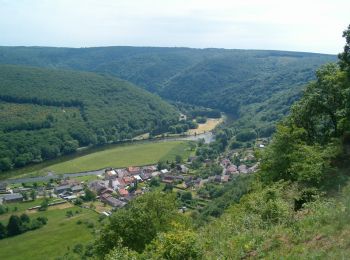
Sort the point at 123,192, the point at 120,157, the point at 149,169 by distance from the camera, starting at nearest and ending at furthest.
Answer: the point at 123,192
the point at 149,169
the point at 120,157

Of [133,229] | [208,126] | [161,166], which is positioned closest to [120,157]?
[161,166]

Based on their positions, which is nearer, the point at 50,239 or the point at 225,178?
the point at 50,239

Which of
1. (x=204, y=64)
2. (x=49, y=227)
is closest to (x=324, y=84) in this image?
(x=49, y=227)

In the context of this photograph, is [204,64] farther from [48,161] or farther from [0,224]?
[0,224]

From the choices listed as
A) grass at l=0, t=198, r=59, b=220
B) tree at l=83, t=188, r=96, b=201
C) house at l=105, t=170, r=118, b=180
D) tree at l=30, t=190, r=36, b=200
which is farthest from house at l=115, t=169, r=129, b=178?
tree at l=30, t=190, r=36, b=200

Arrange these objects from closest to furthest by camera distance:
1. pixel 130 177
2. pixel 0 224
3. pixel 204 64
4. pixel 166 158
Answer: pixel 0 224
pixel 130 177
pixel 166 158
pixel 204 64

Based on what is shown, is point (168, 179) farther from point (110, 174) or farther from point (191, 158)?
point (191, 158)
